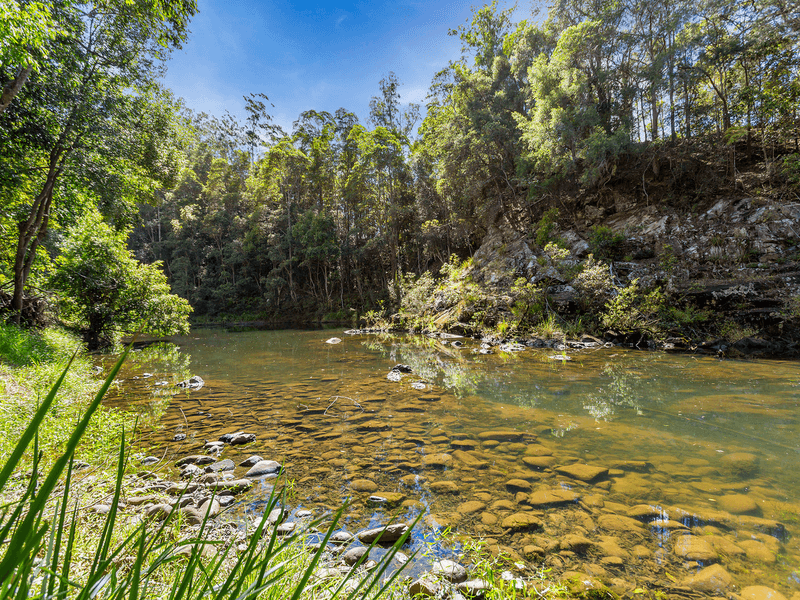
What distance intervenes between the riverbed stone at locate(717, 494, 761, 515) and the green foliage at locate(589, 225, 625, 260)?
1154 cm

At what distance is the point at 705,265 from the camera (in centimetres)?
1091

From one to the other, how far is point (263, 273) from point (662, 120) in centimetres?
3077

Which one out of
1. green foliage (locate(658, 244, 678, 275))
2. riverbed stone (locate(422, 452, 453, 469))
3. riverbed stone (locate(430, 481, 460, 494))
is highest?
green foliage (locate(658, 244, 678, 275))

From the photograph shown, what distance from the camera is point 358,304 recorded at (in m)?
26.2

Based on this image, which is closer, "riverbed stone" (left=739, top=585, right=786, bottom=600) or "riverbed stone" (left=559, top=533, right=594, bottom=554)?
"riverbed stone" (left=739, top=585, right=786, bottom=600)

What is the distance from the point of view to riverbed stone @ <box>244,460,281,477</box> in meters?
3.32

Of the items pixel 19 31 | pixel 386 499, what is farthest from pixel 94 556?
pixel 19 31

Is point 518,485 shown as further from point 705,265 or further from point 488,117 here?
point 488,117

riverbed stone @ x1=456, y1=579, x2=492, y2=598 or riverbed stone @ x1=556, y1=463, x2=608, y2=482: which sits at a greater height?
riverbed stone @ x1=456, y1=579, x2=492, y2=598

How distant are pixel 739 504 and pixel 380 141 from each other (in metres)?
22.5

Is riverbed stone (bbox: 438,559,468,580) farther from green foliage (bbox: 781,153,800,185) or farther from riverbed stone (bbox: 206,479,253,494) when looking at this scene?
green foliage (bbox: 781,153,800,185)

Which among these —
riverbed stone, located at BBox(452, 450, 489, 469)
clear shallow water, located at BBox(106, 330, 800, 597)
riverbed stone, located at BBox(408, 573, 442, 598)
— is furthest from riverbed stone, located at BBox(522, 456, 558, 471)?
riverbed stone, located at BBox(408, 573, 442, 598)

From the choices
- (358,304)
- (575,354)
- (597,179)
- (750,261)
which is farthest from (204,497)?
(358,304)

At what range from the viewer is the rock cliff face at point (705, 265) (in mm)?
8695
